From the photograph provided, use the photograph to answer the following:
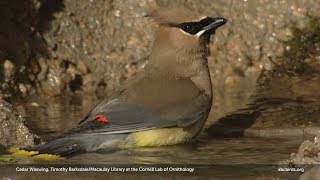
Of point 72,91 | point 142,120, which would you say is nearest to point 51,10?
point 72,91

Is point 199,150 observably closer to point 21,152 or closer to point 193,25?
point 193,25

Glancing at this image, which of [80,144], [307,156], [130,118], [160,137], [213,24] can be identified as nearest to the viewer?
[307,156]

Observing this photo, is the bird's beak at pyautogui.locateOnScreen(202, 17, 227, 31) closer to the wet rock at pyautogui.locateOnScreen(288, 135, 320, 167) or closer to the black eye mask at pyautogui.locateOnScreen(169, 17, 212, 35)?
the black eye mask at pyautogui.locateOnScreen(169, 17, 212, 35)

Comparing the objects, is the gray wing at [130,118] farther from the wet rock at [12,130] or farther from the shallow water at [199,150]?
the wet rock at [12,130]

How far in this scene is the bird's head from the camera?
7.00 metres

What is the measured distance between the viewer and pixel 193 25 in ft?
23.0

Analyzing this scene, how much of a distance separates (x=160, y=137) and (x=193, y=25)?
1059 millimetres

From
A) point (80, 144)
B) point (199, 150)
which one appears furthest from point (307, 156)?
point (80, 144)

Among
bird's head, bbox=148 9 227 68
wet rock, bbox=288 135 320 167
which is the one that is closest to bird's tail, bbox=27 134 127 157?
bird's head, bbox=148 9 227 68

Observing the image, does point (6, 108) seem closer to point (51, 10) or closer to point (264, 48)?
point (51, 10)

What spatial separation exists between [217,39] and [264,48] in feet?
1.58

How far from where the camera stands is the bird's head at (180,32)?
276 inches

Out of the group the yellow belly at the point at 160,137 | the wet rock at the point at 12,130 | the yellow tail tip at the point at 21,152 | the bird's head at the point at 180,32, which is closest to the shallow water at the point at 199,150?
the yellow belly at the point at 160,137

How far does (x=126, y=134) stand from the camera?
6.27 m
